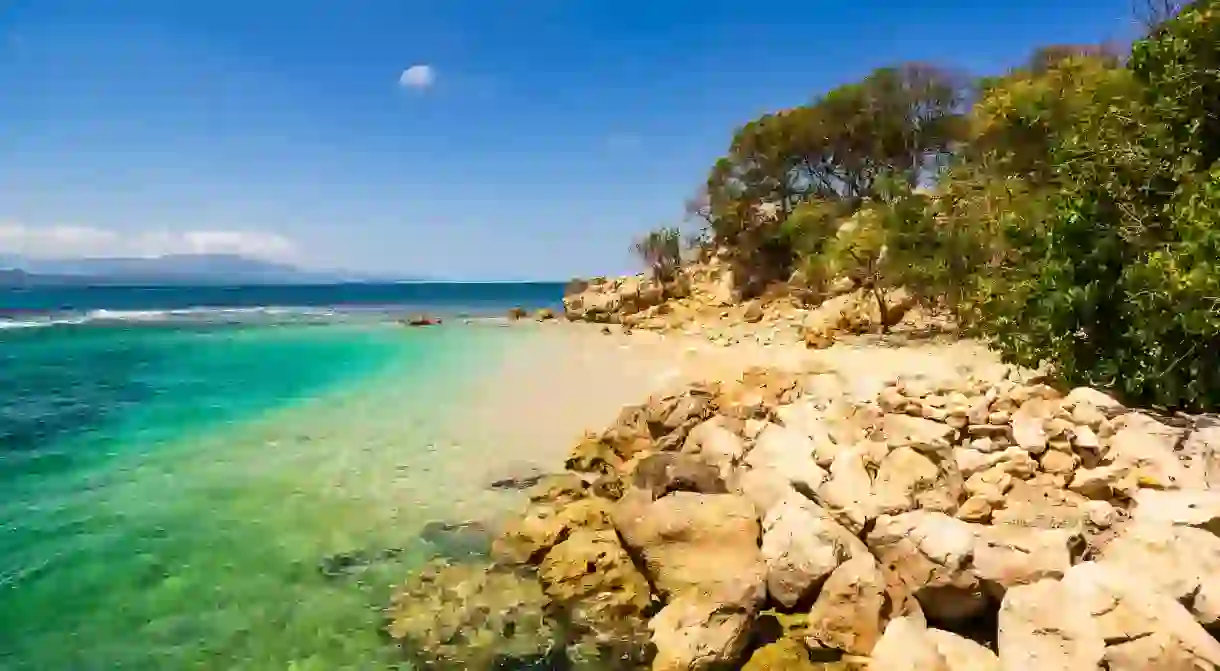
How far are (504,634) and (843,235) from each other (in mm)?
27193

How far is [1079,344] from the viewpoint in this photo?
12273 mm

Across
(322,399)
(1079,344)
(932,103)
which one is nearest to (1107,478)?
(1079,344)

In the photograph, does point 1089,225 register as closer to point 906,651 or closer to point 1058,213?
point 1058,213

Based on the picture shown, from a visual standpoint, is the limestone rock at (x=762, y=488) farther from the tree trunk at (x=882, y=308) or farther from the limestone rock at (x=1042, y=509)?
the tree trunk at (x=882, y=308)

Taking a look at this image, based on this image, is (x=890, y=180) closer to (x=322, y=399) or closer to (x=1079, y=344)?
(x=1079, y=344)

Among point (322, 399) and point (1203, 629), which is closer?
point (1203, 629)

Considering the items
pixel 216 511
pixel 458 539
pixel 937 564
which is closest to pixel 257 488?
pixel 216 511

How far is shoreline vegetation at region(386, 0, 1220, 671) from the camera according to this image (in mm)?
5836

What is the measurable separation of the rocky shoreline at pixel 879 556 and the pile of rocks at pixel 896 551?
0.02 meters

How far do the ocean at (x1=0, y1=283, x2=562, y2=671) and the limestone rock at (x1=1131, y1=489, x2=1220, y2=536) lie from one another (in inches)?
267

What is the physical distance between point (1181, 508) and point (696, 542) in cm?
428

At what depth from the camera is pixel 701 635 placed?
6258mm

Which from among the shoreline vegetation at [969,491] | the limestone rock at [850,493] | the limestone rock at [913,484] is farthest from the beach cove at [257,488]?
the limestone rock at [913,484]

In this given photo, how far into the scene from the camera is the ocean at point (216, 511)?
7.13m
